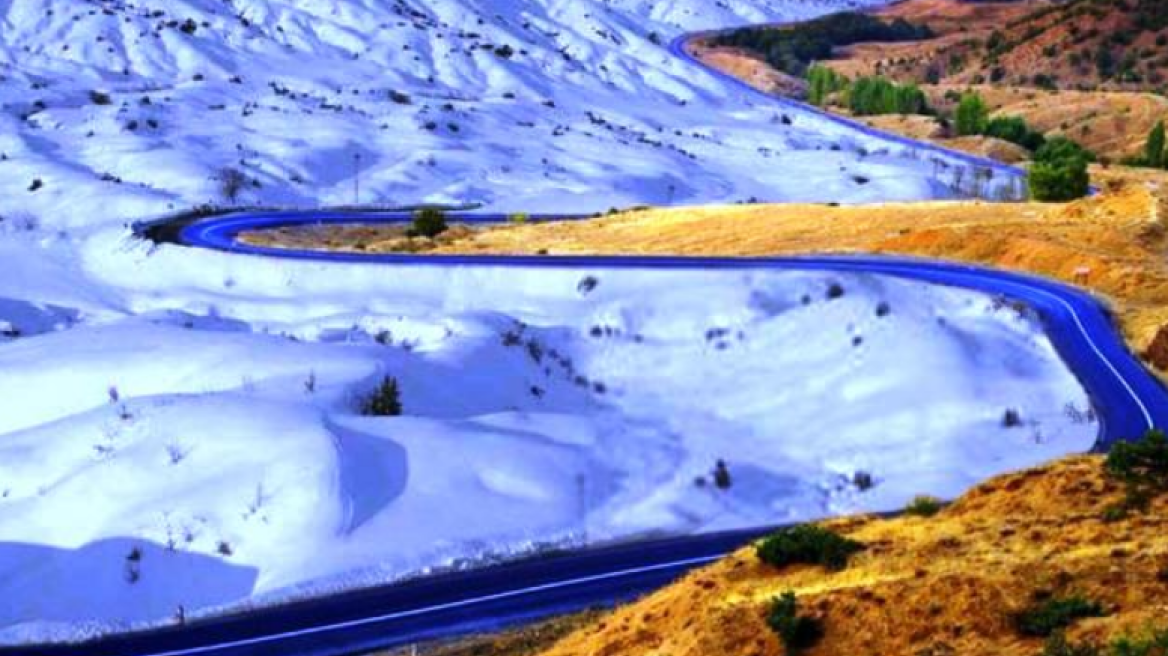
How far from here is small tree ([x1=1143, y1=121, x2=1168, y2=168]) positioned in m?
109

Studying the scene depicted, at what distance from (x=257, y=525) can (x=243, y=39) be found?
351 ft

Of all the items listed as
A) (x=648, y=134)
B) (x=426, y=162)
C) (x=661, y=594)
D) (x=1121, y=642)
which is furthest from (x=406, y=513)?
(x=648, y=134)

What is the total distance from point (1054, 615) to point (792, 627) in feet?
9.65

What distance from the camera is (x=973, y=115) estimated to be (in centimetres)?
12406

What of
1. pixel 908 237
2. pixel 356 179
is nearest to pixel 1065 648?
pixel 908 237

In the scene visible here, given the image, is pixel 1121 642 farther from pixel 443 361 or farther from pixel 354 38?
pixel 354 38

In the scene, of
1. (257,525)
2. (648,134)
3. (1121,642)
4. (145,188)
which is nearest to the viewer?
(1121,642)

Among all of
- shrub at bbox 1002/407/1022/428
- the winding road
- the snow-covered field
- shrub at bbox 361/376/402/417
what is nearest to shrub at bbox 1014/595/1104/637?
the winding road

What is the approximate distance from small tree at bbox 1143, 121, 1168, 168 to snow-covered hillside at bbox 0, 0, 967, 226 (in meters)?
24.0

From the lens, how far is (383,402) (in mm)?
32219

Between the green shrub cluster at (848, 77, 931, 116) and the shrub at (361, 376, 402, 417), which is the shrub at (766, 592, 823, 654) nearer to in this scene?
the shrub at (361, 376, 402, 417)

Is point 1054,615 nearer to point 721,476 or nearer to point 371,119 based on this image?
point 721,476

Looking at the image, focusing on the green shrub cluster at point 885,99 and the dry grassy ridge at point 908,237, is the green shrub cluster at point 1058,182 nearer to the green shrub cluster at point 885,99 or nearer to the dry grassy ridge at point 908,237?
the dry grassy ridge at point 908,237

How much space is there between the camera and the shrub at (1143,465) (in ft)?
63.1
